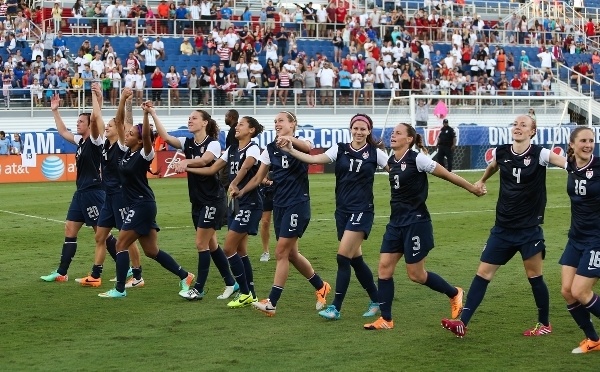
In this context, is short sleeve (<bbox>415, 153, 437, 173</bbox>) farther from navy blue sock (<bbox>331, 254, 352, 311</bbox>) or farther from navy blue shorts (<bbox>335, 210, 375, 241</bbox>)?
navy blue sock (<bbox>331, 254, 352, 311</bbox>)

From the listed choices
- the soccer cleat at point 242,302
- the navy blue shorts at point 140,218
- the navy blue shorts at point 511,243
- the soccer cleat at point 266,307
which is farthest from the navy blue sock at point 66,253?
the navy blue shorts at point 511,243

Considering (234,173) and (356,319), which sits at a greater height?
(234,173)

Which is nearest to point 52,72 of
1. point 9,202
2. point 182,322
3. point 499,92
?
point 9,202

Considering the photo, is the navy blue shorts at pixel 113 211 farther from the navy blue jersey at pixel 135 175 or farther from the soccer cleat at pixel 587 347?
the soccer cleat at pixel 587 347

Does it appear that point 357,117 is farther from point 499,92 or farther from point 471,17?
point 471,17

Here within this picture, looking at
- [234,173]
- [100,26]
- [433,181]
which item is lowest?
[433,181]

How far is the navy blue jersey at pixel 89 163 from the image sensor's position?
523 inches

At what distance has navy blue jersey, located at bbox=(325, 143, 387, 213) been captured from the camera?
10.7 meters

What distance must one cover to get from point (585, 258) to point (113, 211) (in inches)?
234

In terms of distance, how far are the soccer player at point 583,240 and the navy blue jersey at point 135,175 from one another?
16.2 feet

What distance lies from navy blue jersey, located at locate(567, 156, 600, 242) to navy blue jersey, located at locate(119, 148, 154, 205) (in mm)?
4939

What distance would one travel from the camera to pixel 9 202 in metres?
25.0

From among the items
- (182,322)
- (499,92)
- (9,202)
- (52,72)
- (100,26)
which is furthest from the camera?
(499,92)

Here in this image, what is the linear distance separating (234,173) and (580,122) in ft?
102
